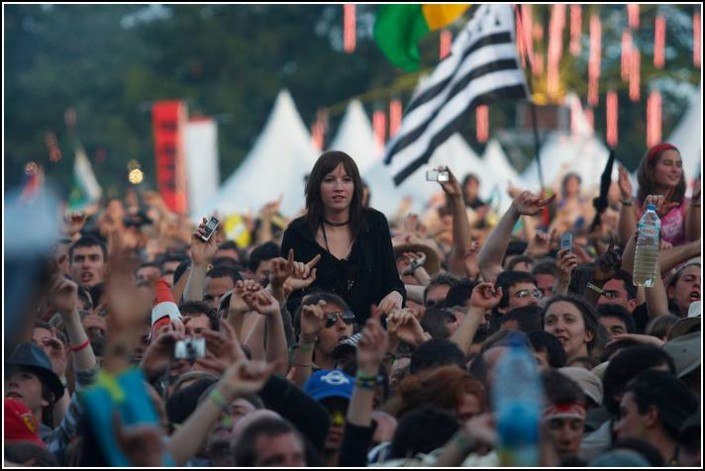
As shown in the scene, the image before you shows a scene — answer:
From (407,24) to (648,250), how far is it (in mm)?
8449

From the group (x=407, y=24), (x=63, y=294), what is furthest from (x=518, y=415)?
(x=407, y=24)

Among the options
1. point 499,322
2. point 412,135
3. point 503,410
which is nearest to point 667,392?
point 503,410

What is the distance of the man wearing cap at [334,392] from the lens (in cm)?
801

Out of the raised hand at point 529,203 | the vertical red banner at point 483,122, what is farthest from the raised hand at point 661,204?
the vertical red banner at point 483,122

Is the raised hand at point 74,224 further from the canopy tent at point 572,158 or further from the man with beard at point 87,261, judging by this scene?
the canopy tent at point 572,158

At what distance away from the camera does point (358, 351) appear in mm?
7148

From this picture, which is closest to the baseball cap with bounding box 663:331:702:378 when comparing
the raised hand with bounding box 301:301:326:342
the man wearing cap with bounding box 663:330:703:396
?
the man wearing cap with bounding box 663:330:703:396

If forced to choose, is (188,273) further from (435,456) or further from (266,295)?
(435,456)

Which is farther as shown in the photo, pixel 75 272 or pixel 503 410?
pixel 75 272

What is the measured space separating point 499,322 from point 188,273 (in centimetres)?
181

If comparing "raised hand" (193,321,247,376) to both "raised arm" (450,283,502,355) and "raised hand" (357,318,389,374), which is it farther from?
"raised arm" (450,283,502,355)

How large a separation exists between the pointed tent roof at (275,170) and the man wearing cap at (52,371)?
1850 centimetres

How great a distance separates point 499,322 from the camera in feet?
34.7

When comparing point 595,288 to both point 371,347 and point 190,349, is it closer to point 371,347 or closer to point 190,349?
point 371,347
